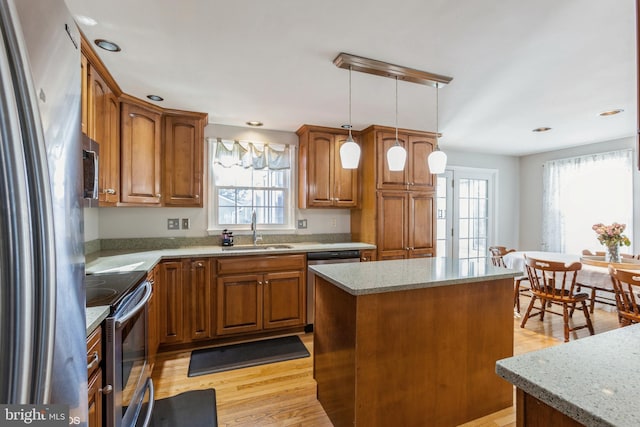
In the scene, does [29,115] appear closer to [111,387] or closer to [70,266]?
[70,266]

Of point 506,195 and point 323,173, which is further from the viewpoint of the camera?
point 506,195

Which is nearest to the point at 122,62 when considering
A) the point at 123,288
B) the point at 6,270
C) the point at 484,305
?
the point at 123,288

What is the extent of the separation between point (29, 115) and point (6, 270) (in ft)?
0.78

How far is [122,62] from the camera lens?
6.87ft

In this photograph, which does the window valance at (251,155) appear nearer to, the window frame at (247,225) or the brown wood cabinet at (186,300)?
the window frame at (247,225)

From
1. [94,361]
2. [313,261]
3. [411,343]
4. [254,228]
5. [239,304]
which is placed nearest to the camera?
[94,361]

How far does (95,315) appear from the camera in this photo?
46.7 inches

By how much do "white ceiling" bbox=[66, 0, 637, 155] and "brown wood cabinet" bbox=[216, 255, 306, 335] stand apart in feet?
5.24

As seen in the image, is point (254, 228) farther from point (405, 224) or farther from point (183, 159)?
point (405, 224)

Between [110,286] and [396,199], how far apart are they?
300 cm

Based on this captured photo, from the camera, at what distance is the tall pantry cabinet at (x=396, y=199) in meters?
3.61

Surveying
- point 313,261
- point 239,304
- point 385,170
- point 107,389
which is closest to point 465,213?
point 385,170

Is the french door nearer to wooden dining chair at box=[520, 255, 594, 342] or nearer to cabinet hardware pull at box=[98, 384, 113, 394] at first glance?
wooden dining chair at box=[520, 255, 594, 342]

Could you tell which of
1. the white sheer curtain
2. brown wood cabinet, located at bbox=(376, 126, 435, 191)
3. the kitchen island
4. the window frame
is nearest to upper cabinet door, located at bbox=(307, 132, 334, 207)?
the window frame
